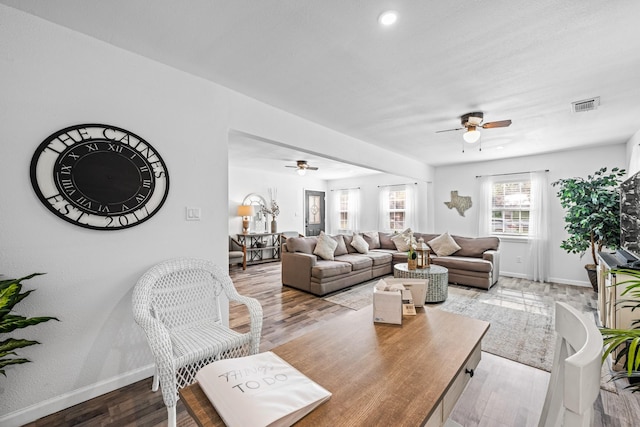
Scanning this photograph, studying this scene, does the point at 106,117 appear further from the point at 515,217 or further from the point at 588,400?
the point at 515,217

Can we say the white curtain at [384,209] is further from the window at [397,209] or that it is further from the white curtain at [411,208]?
the white curtain at [411,208]

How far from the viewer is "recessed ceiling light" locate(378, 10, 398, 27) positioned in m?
1.61

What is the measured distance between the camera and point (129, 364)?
2064 mm

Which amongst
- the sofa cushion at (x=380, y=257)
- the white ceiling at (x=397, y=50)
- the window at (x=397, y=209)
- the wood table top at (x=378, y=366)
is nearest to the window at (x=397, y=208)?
the window at (x=397, y=209)

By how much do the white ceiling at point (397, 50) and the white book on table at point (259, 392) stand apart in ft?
6.01

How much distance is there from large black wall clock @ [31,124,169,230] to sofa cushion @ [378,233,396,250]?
5043mm

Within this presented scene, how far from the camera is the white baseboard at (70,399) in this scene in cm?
165

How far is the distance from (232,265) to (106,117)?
16.6 ft

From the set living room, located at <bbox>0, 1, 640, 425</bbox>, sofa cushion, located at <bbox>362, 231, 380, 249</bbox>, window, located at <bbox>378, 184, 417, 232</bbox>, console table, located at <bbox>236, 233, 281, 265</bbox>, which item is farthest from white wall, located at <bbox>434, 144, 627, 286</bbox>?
console table, located at <bbox>236, 233, 281, 265</bbox>

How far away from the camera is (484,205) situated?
5.89 m

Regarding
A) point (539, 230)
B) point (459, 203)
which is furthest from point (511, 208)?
point (459, 203)

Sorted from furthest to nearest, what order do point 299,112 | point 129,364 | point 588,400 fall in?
point 299,112
point 129,364
point 588,400

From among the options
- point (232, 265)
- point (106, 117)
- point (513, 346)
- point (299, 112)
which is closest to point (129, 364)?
point (106, 117)

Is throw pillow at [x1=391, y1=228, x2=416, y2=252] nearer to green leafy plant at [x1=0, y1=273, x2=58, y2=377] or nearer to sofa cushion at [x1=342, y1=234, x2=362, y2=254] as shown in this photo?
sofa cushion at [x1=342, y1=234, x2=362, y2=254]
